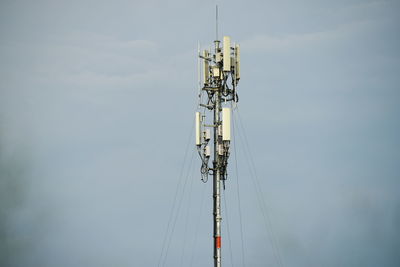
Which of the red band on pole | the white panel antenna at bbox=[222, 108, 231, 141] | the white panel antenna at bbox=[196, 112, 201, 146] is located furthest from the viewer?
the white panel antenna at bbox=[196, 112, 201, 146]

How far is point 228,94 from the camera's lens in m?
49.2

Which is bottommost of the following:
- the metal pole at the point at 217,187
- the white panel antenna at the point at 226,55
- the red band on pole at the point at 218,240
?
the red band on pole at the point at 218,240

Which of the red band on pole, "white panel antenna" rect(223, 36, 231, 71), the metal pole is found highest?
"white panel antenna" rect(223, 36, 231, 71)

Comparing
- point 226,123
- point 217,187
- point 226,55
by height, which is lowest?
point 217,187

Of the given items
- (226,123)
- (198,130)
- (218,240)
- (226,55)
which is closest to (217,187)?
(218,240)

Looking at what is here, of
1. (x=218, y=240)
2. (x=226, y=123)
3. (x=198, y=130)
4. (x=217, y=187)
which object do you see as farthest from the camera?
(x=198, y=130)

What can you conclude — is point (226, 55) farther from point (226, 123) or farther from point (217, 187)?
point (217, 187)

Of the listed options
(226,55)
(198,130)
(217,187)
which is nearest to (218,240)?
(217,187)

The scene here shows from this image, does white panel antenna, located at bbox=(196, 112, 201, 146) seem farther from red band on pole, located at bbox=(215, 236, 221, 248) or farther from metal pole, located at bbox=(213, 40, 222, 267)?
red band on pole, located at bbox=(215, 236, 221, 248)

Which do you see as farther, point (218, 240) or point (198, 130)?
point (198, 130)

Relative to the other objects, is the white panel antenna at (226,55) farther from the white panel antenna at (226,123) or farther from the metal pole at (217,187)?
the white panel antenna at (226,123)

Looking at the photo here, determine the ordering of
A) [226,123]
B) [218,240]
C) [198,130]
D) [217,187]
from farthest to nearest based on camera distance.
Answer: [198,130], [217,187], [226,123], [218,240]

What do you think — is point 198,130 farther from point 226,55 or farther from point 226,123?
point 226,55

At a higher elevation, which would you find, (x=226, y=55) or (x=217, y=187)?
(x=226, y=55)
